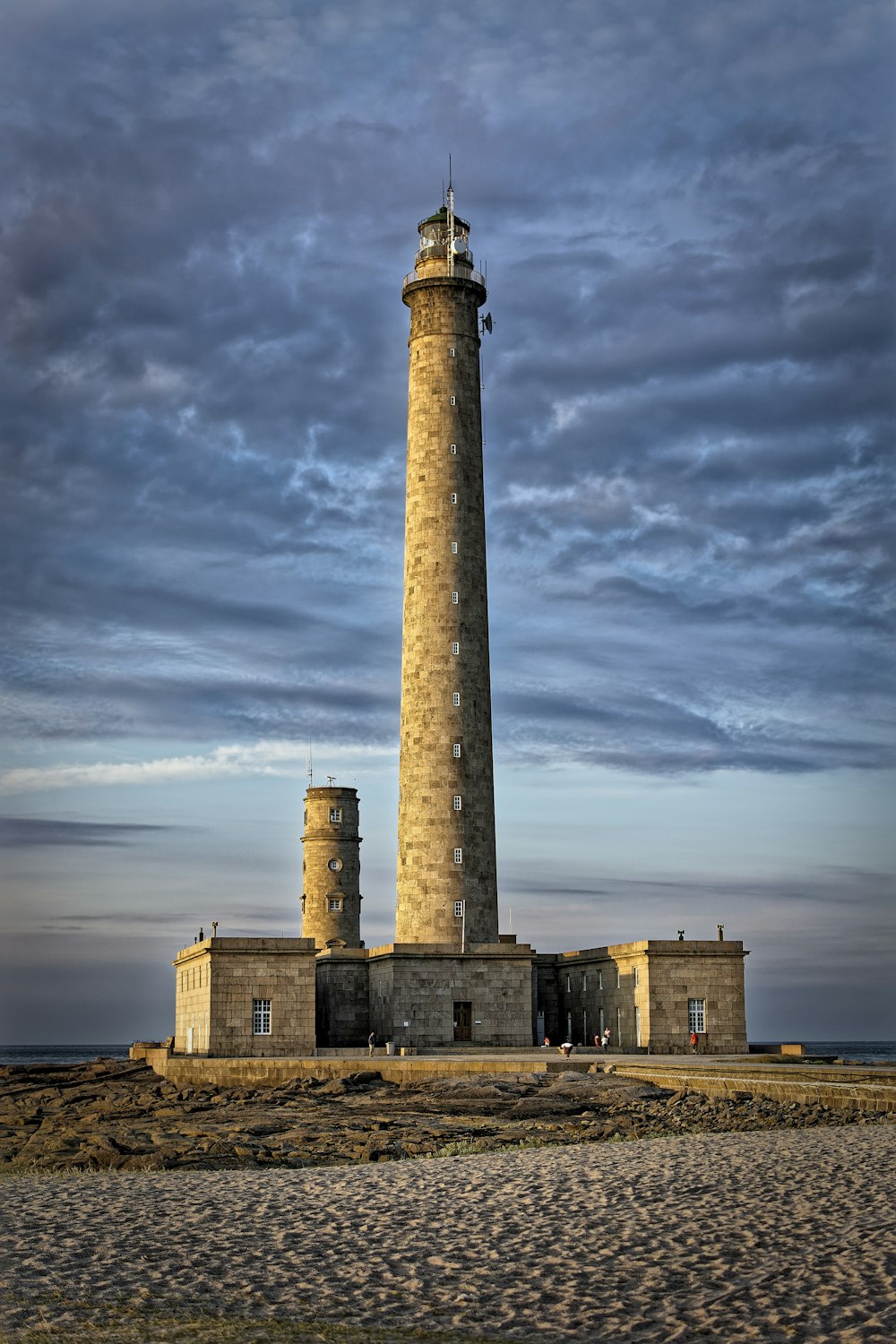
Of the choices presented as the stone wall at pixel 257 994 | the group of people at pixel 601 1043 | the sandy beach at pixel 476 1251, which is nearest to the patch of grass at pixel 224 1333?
the sandy beach at pixel 476 1251

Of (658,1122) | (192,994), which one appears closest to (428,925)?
(192,994)

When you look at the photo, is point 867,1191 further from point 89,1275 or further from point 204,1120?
point 204,1120

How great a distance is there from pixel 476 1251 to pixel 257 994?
98.1 ft

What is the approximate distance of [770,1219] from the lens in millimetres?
13602

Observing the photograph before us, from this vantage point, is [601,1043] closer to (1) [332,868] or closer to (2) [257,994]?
(2) [257,994]

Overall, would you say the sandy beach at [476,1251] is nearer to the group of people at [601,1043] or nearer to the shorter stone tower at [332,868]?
the group of people at [601,1043]

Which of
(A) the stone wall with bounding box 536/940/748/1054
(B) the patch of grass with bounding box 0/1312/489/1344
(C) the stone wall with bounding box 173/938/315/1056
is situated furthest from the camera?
(A) the stone wall with bounding box 536/940/748/1054

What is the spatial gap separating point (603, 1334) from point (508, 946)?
3394 centimetres

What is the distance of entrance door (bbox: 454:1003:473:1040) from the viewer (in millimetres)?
42938

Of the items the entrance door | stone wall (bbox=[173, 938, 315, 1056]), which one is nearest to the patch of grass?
stone wall (bbox=[173, 938, 315, 1056])

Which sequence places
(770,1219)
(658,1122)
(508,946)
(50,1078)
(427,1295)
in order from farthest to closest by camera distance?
(50,1078) → (508,946) → (658,1122) → (770,1219) → (427,1295)

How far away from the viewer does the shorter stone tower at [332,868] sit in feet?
207

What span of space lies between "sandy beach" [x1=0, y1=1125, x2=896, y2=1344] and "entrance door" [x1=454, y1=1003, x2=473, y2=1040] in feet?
82.4

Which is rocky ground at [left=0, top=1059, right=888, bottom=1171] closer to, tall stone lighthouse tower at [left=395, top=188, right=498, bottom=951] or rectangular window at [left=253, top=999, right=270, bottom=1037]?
rectangular window at [left=253, top=999, right=270, bottom=1037]
